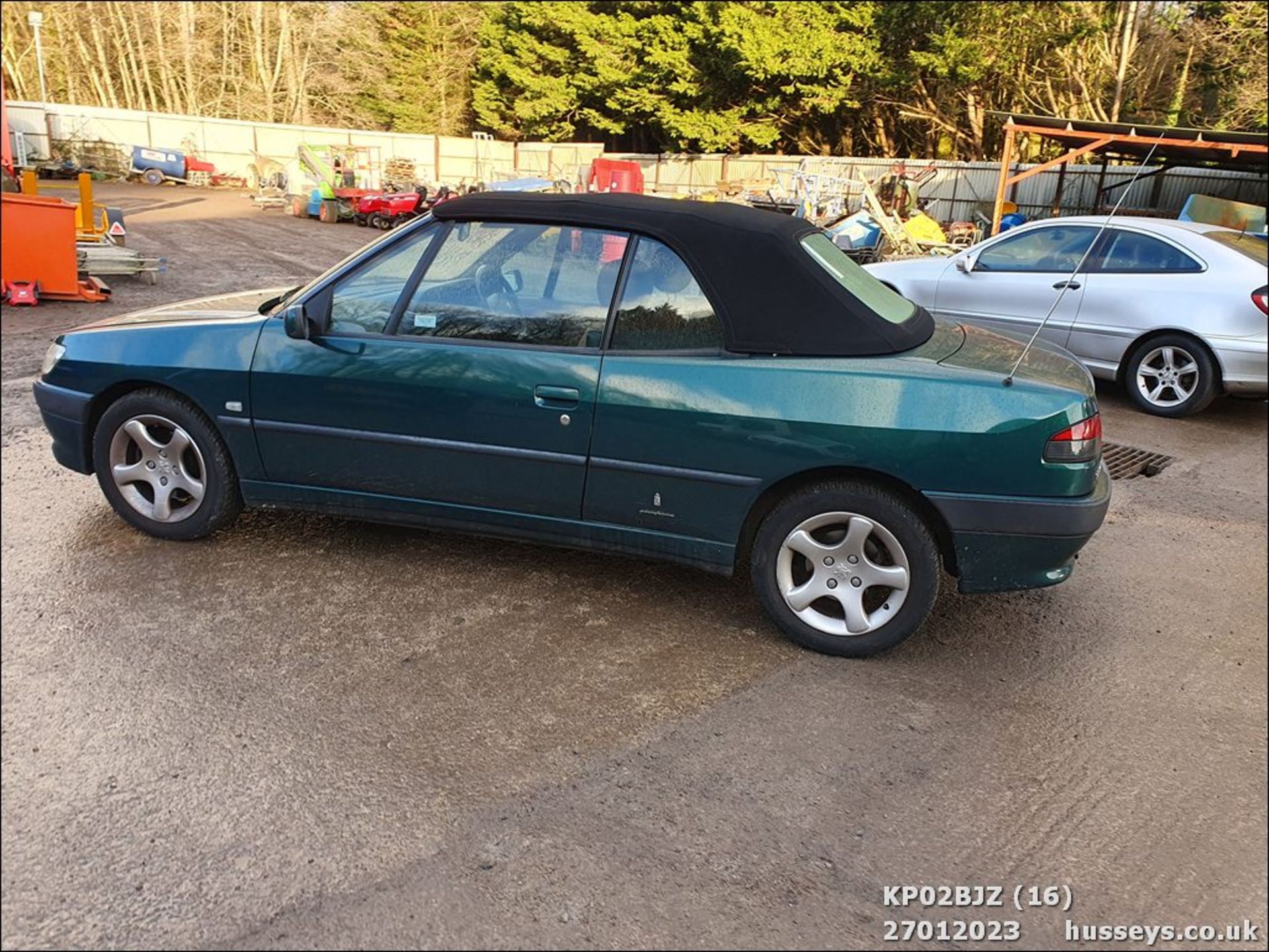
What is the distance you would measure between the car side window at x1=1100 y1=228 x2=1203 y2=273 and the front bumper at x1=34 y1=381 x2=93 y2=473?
7.56 m

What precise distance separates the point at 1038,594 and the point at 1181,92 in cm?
2781

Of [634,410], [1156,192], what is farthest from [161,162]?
[634,410]

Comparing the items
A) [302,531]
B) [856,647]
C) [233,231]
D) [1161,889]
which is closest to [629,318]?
[856,647]

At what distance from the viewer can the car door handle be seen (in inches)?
143

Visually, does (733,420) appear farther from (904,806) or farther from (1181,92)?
(1181,92)

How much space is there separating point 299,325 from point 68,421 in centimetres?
130

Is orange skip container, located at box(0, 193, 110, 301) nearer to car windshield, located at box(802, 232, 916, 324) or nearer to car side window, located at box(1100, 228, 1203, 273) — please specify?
car windshield, located at box(802, 232, 916, 324)

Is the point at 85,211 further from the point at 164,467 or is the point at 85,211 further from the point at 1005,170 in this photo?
the point at 1005,170

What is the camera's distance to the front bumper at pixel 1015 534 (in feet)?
11.0

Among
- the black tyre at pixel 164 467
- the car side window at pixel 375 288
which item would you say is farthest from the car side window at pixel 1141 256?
the black tyre at pixel 164 467

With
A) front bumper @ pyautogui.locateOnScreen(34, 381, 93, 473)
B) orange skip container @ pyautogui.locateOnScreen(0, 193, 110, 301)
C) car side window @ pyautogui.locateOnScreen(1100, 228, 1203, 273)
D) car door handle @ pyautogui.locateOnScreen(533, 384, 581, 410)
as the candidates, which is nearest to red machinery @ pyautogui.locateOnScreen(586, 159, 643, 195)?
orange skip container @ pyautogui.locateOnScreen(0, 193, 110, 301)

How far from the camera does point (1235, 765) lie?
2900 mm

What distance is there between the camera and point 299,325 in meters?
3.90

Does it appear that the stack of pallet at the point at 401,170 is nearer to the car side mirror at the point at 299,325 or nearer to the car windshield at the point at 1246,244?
the car windshield at the point at 1246,244
